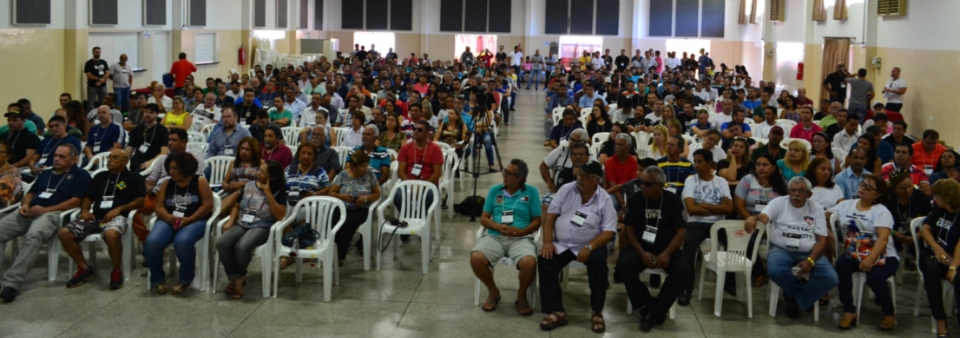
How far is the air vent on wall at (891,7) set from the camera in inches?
596

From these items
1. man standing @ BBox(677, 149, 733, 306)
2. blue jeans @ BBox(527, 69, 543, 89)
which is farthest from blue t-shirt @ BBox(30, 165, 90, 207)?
blue jeans @ BBox(527, 69, 543, 89)

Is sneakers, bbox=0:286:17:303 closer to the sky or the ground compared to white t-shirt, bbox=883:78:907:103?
closer to the ground

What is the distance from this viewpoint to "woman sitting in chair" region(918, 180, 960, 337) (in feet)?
17.3

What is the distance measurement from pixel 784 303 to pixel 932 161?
3.14 metres

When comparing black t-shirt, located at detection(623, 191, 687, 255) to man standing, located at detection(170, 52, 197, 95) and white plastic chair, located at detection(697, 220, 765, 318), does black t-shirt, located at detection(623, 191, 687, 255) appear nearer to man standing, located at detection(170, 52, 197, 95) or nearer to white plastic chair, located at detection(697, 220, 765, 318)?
white plastic chair, located at detection(697, 220, 765, 318)

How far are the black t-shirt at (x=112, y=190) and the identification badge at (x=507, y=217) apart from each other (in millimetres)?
2546

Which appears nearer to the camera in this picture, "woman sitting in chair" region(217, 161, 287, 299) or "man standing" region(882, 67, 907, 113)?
"woman sitting in chair" region(217, 161, 287, 299)

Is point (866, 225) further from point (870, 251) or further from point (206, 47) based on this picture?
point (206, 47)

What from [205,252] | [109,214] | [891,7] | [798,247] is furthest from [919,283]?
[891,7]

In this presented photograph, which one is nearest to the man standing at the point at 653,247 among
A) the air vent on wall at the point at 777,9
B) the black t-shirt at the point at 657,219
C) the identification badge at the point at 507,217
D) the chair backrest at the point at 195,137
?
the black t-shirt at the point at 657,219

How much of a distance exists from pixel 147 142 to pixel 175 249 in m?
2.69

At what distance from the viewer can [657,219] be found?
18.2 ft

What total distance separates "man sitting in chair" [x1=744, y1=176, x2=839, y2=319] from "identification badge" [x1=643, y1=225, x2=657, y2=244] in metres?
0.62

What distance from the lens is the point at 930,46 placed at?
14.1 metres
